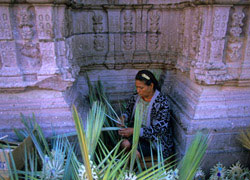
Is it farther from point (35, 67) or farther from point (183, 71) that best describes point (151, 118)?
point (35, 67)

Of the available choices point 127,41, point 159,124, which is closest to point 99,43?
point 127,41

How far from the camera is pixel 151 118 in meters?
2.30

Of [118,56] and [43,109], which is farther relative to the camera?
[118,56]

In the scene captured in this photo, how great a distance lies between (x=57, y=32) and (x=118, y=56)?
3.79 feet

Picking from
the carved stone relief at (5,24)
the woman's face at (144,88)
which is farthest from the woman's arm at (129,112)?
the carved stone relief at (5,24)

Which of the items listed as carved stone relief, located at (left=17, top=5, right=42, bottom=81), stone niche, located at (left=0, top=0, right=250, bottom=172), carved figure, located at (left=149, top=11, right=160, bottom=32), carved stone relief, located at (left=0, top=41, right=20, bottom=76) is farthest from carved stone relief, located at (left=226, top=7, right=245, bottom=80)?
carved stone relief, located at (left=0, top=41, right=20, bottom=76)

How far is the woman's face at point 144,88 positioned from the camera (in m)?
2.18

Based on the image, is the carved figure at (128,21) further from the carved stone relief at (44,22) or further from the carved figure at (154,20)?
the carved stone relief at (44,22)

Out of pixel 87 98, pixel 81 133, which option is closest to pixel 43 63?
pixel 87 98

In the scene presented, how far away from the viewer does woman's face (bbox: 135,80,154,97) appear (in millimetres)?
2184

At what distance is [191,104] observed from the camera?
93.1 inches

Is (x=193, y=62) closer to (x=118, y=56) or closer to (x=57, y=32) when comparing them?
(x=118, y=56)

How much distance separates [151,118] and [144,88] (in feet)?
1.17

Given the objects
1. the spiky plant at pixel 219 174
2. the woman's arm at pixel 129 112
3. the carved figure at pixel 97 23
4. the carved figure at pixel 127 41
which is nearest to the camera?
the spiky plant at pixel 219 174
